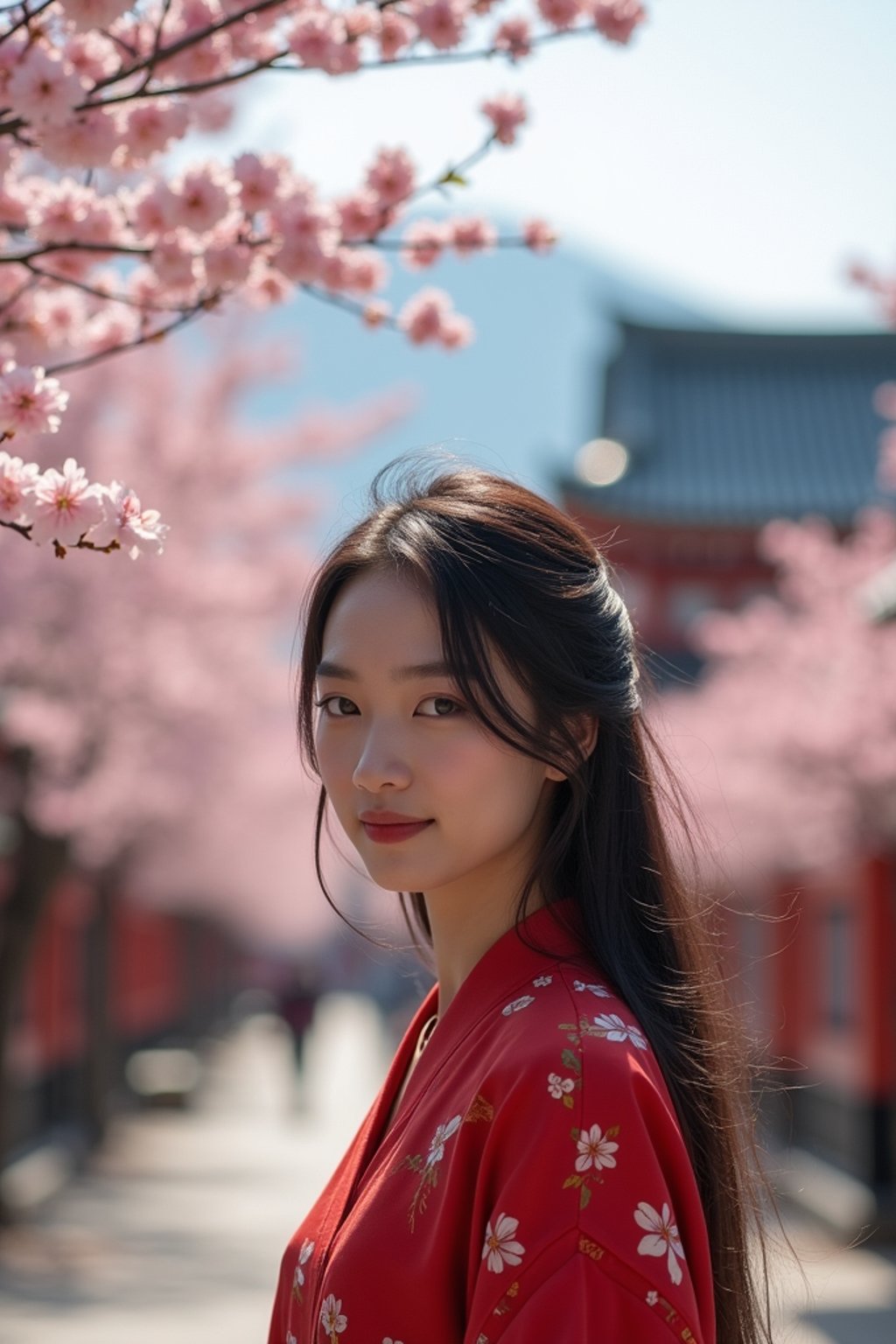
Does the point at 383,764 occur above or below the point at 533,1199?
above

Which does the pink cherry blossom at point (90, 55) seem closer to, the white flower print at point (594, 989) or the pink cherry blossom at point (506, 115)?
the pink cherry blossom at point (506, 115)

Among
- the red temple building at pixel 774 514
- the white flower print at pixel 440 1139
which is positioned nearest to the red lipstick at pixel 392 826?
the white flower print at pixel 440 1139

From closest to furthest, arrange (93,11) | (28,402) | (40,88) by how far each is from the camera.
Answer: (28,402) < (93,11) < (40,88)

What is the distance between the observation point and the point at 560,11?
4375 millimetres

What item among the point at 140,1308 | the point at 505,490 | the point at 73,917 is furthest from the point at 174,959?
the point at 505,490

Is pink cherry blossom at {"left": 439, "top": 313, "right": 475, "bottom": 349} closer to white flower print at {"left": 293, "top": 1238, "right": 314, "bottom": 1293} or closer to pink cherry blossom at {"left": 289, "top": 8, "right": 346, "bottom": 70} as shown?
pink cherry blossom at {"left": 289, "top": 8, "right": 346, "bottom": 70}

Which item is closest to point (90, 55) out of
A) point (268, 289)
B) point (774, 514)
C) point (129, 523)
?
point (268, 289)

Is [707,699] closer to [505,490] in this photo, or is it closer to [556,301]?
[505,490]

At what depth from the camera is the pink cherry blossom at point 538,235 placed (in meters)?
→ 4.80

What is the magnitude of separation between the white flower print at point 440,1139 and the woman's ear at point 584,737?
0.42 m

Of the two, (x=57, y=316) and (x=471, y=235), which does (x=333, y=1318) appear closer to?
(x=57, y=316)

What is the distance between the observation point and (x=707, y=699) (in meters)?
17.8

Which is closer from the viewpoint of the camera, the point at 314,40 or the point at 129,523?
the point at 129,523

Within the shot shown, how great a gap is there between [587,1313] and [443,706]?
0.66m
